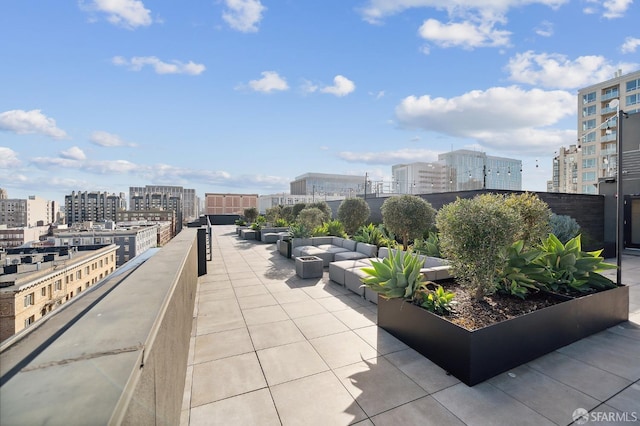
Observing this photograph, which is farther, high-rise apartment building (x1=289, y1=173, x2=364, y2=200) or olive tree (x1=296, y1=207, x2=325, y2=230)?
high-rise apartment building (x1=289, y1=173, x2=364, y2=200)

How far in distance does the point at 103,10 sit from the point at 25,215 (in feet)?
338

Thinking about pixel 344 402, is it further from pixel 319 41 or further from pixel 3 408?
pixel 319 41

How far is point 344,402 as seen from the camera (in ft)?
8.84

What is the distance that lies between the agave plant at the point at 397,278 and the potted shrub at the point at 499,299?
4cm

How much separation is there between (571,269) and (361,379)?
410 cm

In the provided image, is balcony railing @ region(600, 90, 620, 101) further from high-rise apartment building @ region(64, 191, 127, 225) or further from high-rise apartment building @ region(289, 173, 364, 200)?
high-rise apartment building @ region(64, 191, 127, 225)

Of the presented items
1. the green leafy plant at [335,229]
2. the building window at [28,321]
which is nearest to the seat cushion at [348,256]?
the green leafy plant at [335,229]

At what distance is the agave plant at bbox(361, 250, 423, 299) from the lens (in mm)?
3908

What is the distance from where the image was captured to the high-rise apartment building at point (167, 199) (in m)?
119

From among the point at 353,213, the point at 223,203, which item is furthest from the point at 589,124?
the point at 223,203

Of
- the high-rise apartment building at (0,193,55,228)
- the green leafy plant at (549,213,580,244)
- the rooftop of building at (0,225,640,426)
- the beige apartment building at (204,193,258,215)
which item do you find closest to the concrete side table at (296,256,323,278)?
the rooftop of building at (0,225,640,426)

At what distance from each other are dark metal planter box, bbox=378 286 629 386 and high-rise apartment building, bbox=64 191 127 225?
138850 millimetres

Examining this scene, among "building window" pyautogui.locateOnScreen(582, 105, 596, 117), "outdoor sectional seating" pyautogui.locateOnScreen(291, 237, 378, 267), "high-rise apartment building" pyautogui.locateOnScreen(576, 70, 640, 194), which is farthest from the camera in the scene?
"building window" pyautogui.locateOnScreen(582, 105, 596, 117)

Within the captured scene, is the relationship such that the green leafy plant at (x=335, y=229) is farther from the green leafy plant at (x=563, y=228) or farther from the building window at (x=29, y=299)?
the building window at (x=29, y=299)
